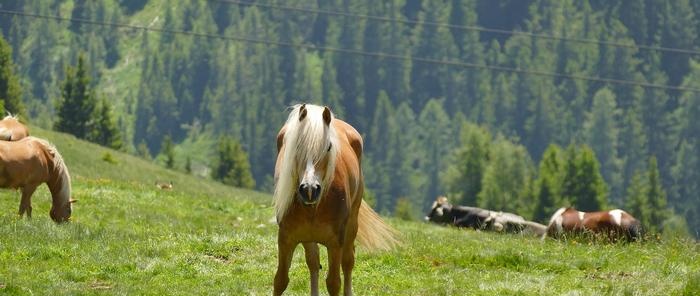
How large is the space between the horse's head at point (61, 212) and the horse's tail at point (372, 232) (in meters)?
11.7

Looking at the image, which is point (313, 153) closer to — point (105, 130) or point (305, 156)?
point (305, 156)

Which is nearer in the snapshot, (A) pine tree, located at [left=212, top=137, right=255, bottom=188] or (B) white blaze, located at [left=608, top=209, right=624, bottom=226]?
(B) white blaze, located at [left=608, top=209, right=624, bottom=226]

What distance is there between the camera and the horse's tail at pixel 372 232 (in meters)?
18.5

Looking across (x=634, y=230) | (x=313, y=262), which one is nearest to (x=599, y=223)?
(x=634, y=230)

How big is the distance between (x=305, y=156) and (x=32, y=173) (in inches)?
580

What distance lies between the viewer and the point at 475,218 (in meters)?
49.9

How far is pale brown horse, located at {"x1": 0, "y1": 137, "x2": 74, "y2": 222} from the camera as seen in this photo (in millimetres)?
27953

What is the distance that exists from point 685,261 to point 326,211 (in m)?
9.55

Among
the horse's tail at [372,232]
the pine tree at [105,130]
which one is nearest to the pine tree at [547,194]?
the pine tree at [105,130]

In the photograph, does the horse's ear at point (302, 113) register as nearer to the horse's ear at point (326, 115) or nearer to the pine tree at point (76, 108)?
the horse's ear at point (326, 115)

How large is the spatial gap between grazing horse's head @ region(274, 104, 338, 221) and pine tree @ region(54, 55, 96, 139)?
125873 mm

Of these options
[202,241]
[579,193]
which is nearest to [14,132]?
[202,241]

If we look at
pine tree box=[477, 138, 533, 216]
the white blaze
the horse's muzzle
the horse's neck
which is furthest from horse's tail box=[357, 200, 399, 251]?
pine tree box=[477, 138, 533, 216]

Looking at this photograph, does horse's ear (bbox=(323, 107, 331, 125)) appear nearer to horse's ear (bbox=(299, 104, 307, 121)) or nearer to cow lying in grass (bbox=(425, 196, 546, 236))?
horse's ear (bbox=(299, 104, 307, 121))
